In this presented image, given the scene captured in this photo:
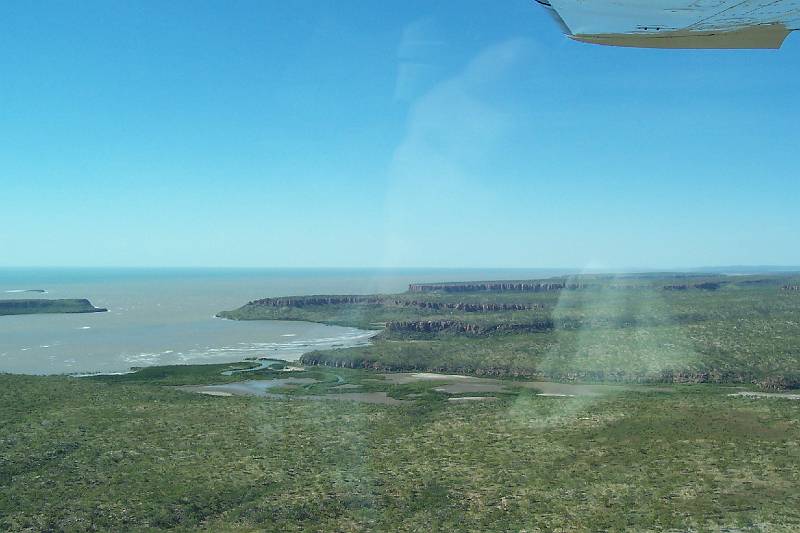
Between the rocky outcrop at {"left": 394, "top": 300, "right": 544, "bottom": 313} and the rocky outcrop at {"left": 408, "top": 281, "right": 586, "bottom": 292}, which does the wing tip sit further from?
the rocky outcrop at {"left": 408, "top": 281, "right": 586, "bottom": 292}

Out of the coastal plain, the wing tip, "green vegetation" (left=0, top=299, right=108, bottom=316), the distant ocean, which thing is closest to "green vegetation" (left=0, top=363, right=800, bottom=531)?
the coastal plain

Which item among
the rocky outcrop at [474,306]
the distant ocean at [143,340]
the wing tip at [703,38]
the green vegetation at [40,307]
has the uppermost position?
the wing tip at [703,38]

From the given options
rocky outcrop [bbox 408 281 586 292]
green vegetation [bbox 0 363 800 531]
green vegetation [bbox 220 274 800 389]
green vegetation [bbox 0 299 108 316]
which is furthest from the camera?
rocky outcrop [bbox 408 281 586 292]

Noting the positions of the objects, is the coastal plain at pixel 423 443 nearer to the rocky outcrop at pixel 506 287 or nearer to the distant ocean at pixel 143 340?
the distant ocean at pixel 143 340

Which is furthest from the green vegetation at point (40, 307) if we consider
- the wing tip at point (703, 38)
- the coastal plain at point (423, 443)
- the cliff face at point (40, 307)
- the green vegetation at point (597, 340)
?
the wing tip at point (703, 38)

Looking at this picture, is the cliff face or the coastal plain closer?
the coastal plain

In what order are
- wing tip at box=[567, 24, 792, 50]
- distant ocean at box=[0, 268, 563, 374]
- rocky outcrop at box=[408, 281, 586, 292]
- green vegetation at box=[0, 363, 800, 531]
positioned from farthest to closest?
rocky outcrop at box=[408, 281, 586, 292] → distant ocean at box=[0, 268, 563, 374] → green vegetation at box=[0, 363, 800, 531] → wing tip at box=[567, 24, 792, 50]
